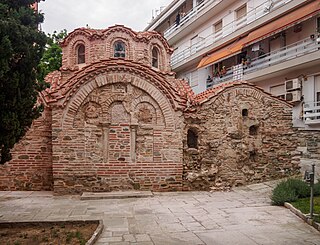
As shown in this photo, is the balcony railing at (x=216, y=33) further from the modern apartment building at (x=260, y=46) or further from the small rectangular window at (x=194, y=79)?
the small rectangular window at (x=194, y=79)

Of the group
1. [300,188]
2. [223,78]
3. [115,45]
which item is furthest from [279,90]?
[300,188]

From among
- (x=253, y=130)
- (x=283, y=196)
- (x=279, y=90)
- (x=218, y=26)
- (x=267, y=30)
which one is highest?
(x=218, y=26)

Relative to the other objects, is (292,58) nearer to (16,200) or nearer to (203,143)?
(203,143)

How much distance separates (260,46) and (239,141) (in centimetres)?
901

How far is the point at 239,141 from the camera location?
11016 mm

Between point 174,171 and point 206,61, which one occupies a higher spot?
point 206,61

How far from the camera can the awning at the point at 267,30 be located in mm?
13844

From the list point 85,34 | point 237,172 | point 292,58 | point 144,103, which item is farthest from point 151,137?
point 292,58

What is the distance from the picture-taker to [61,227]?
6.51m

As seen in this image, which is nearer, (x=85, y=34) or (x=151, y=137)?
(x=151, y=137)

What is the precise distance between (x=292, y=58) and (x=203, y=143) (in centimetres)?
756

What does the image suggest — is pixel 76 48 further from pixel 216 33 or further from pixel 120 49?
pixel 216 33

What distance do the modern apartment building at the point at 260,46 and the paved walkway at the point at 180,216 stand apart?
7020 mm

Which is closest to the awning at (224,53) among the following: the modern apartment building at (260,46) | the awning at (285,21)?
the modern apartment building at (260,46)
